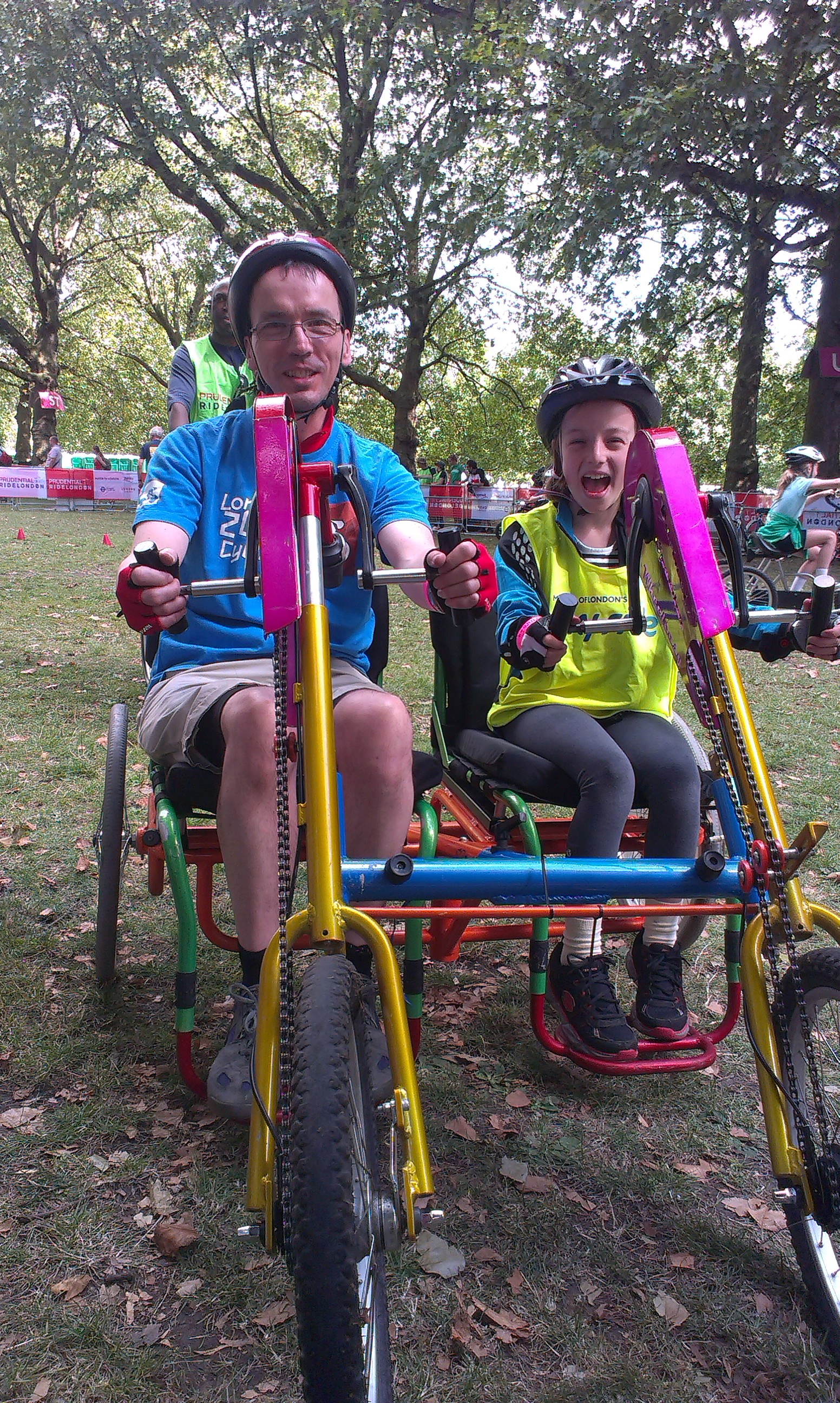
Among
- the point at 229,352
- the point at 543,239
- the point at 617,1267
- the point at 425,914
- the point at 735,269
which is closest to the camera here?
the point at 425,914

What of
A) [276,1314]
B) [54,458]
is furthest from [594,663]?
[54,458]

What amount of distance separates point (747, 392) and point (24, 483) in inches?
683

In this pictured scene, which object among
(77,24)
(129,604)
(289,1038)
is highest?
(77,24)

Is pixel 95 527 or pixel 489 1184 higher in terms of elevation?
pixel 95 527

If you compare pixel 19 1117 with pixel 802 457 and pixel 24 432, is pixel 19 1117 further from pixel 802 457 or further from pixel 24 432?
pixel 24 432

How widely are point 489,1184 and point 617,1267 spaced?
0.34 m

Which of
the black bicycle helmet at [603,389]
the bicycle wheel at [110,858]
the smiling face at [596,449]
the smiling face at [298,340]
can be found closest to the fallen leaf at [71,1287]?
the bicycle wheel at [110,858]

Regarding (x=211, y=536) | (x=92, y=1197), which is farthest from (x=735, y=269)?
(x=92, y=1197)

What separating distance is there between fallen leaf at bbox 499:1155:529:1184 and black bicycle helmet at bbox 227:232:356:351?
78.2 inches

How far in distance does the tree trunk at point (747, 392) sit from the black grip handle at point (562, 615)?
1521cm

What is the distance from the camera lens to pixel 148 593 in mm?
1695

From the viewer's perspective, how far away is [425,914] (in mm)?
1668

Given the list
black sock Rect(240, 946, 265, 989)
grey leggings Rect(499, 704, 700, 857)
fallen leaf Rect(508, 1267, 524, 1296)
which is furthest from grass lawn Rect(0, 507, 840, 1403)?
grey leggings Rect(499, 704, 700, 857)

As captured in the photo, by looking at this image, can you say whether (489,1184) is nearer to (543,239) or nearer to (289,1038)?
(289,1038)
